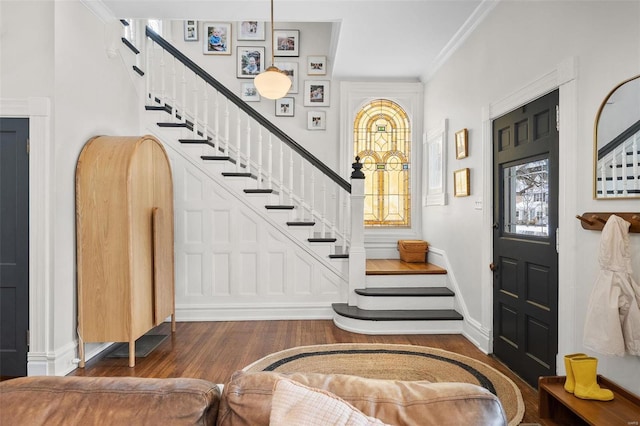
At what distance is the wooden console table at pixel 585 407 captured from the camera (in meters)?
1.87

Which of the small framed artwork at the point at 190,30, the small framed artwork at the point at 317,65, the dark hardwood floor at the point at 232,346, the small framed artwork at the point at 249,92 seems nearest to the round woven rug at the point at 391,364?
the dark hardwood floor at the point at 232,346

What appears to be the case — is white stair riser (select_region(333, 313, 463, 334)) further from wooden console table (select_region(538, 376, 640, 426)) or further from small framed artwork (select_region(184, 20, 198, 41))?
small framed artwork (select_region(184, 20, 198, 41))

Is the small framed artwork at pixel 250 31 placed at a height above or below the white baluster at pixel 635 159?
above

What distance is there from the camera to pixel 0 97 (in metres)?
3.10

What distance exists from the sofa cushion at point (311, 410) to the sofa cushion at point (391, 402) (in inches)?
4.6

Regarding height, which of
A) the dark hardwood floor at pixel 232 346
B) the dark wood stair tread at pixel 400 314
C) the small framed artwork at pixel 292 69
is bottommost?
the dark hardwood floor at pixel 232 346

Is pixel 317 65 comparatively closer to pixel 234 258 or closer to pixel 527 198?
pixel 234 258

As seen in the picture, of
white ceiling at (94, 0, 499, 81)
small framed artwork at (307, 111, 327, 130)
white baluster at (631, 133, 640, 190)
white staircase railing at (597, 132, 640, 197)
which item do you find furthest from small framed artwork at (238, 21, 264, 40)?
white baluster at (631, 133, 640, 190)

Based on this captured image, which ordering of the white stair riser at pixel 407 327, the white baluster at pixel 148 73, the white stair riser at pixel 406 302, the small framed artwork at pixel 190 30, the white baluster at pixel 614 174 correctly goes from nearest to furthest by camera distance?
1. the white baluster at pixel 614 174
2. the white stair riser at pixel 407 327
3. the white stair riser at pixel 406 302
4. the white baluster at pixel 148 73
5. the small framed artwork at pixel 190 30

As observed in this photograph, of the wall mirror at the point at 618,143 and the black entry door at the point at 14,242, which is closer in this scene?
the wall mirror at the point at 618,143

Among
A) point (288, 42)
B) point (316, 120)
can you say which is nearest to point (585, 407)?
point (316, 120)

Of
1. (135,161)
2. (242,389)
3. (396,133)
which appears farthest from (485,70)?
(242,389)

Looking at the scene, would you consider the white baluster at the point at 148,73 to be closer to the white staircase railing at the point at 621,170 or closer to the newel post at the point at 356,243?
the newel post at the point at 356,243

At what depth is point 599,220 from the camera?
2.20 metres
